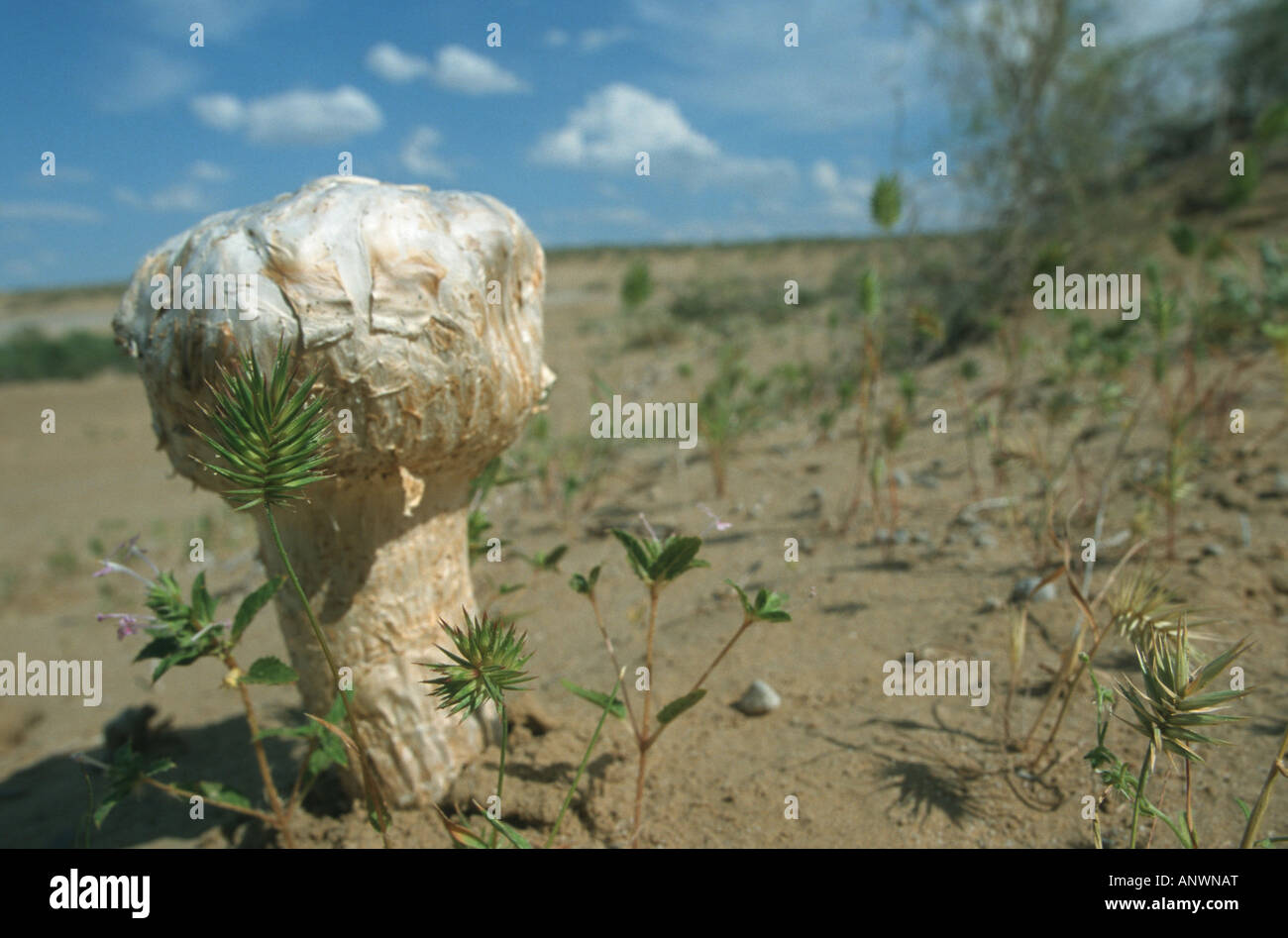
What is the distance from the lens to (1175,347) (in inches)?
187

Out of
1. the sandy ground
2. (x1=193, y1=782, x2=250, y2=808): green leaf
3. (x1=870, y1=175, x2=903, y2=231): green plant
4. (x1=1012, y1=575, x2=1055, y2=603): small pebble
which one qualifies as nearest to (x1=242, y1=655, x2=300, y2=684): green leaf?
(x1=193, y1=782, x2=250, y2=808): green leaf

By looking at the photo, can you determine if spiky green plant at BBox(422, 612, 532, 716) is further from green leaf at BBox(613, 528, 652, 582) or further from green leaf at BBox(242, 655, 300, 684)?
green leaf at BBox(242, 655, 300, 684)

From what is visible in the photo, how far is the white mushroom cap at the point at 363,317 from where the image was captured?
4.60ft

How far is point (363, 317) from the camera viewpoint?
144 centimetres

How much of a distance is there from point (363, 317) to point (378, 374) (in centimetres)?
11

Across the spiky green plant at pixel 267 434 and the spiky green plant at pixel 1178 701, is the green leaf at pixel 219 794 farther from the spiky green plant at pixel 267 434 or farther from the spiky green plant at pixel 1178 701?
the spiky green plant at pixel 1178 701

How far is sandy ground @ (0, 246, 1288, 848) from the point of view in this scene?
1.73 meters

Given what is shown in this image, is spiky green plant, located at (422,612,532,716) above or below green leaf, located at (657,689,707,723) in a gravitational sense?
above

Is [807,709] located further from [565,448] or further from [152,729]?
[565,448]

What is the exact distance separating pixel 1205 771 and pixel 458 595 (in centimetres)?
178

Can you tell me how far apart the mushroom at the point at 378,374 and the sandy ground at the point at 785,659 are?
381mm

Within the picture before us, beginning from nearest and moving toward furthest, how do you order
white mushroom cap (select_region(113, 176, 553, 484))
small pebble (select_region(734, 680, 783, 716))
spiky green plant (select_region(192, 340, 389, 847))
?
spiky green plant (select_region(192, 340, 389, 847)) → white mushroom cap (select_region(113, 176, 553, 484)) → small pebble (select_region(734, 680, 783, 716))

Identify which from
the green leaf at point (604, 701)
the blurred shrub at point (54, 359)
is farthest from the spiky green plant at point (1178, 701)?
the blurred shrub at point (54, 359)
